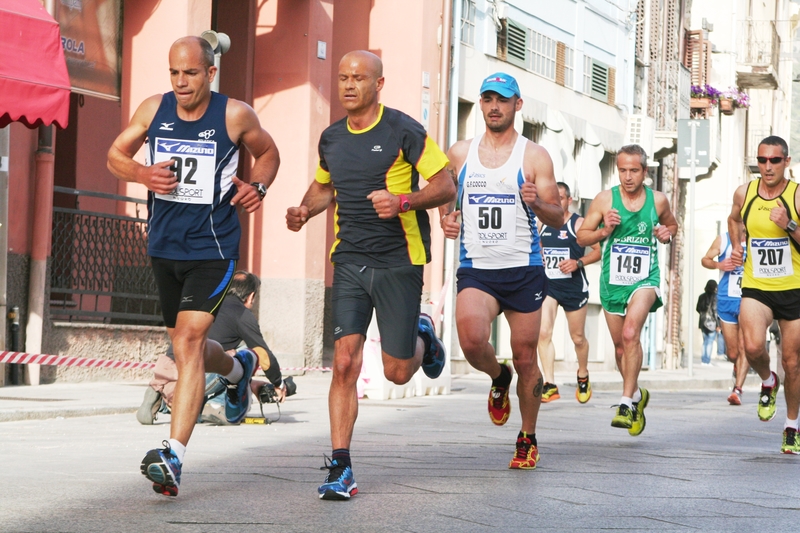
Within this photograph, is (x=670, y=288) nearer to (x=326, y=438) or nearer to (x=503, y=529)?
(x=326, y=438)

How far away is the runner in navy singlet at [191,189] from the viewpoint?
695 cm

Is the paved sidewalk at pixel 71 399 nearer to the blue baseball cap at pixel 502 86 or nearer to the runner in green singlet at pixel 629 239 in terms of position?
the runner in green singlet at pixel 629 239

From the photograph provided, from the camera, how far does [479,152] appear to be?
8641 mm

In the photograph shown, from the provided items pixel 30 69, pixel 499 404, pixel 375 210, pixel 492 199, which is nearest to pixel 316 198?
pixel 375 210

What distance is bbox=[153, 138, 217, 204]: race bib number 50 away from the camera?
23.1ft

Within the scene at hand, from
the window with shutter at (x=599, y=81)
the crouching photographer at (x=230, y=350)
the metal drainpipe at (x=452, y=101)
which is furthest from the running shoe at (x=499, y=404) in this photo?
the window with shutter at (x=599, y=81)

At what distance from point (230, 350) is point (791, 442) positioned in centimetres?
432

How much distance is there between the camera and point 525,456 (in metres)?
8.16

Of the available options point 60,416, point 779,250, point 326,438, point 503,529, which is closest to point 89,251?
point 60,416

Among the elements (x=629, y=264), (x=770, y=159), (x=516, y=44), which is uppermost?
(x=516, y=44)

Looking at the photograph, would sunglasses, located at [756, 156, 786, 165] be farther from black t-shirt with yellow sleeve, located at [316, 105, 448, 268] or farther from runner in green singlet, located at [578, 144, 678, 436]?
black t-shirt with yellow sleeve, located at [316, 105, 448, 268]

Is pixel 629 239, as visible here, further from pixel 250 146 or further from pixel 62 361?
pixel 62 361

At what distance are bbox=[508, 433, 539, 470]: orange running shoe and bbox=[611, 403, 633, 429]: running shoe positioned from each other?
2.76 metres

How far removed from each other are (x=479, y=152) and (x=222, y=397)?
3723mm
